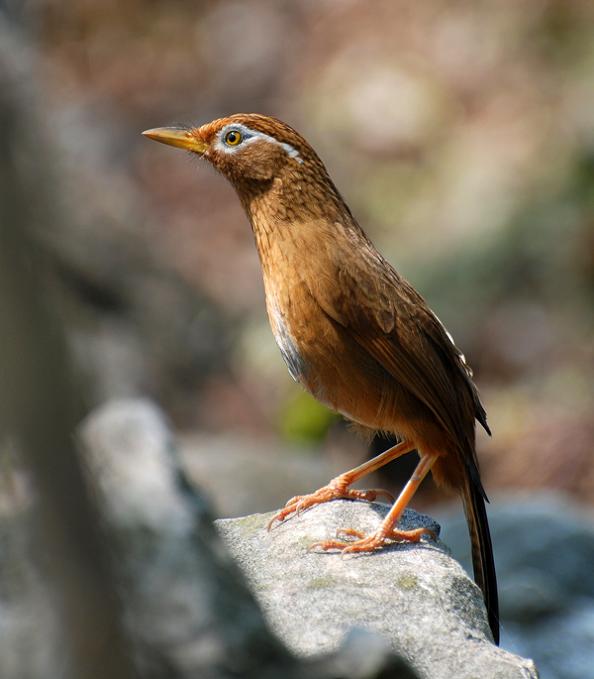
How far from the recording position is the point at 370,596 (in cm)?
449

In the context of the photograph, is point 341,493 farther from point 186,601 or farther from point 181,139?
point 186,601

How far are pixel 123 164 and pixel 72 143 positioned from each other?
1.07 m

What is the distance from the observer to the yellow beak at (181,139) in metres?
5.80

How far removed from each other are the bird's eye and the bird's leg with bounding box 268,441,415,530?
1621 millimetres

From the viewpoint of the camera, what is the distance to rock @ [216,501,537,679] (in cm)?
411

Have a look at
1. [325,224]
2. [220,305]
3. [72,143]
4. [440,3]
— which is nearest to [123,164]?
[72,143]

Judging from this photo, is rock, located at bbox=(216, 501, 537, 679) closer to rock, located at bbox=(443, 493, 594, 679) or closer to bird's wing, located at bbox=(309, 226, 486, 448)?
bird's wing, located at bbox=(309, 226, 486, 448)

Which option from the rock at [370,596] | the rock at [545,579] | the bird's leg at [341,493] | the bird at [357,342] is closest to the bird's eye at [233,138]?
the bird at [357,342]

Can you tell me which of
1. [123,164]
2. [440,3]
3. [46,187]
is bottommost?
[46,187]

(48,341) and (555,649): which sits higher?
(48,341)

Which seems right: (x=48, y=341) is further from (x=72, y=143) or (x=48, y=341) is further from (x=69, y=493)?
(x=72, y=143)

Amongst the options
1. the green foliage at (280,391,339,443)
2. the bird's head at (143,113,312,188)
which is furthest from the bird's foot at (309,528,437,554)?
the green foliage at (280,391,339,443)

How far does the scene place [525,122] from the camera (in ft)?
53.1

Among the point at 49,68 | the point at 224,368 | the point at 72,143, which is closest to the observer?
the point at 224,368
